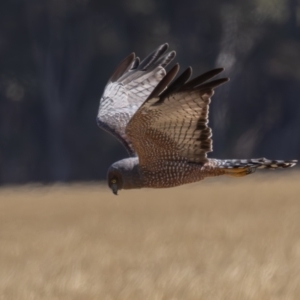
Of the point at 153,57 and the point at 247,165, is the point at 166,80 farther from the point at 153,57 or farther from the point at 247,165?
the point at 153,57

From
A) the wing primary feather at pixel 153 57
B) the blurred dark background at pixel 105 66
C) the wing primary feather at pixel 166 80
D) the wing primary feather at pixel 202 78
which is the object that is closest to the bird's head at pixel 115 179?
the wing primary feather at pixel 166 80

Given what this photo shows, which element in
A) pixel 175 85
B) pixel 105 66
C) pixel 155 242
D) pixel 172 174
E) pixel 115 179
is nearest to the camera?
pixel 175 85

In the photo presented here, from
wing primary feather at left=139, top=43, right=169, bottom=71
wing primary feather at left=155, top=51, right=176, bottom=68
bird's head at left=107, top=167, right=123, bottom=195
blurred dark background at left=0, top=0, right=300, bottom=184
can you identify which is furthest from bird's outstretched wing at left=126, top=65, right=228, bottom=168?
blurred dark background at left=0, top=0, right=300, bottom=184

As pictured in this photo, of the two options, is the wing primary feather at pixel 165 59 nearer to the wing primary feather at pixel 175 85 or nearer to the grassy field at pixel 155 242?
the wing primary feather at pixel 175 85

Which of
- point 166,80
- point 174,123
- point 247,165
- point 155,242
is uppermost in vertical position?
point 166,80

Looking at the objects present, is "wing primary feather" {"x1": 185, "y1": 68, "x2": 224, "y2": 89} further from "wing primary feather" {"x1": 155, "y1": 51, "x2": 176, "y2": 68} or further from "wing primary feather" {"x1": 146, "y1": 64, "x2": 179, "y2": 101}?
"wing primary feather" {"x1": 155, "y1": 51, "x2": 176, "y2": 68}

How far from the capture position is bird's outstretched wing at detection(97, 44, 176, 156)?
7965 mm

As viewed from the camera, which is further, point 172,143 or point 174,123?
point 172,143

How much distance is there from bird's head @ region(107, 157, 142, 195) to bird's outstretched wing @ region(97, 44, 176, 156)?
36.5 inches

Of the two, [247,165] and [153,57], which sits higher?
[153,57]

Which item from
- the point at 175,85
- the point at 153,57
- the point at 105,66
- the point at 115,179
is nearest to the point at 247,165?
the point at 175,85

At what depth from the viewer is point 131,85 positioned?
27.3 feet

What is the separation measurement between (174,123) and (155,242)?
7931mm

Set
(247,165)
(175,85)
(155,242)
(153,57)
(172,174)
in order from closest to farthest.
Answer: (175,85) → (247,165) → (172,174) → (153,57) → (155,242)
